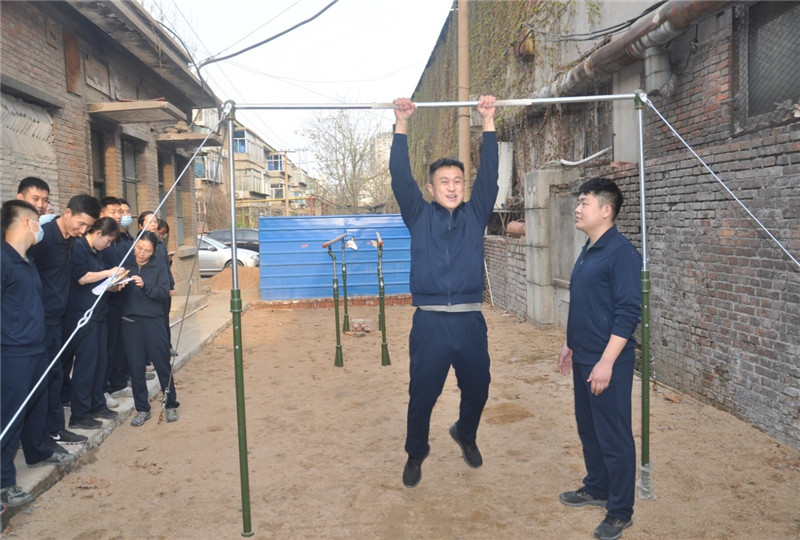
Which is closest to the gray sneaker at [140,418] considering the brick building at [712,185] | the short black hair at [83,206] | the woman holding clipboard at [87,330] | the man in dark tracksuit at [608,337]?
the woman holding clipboard at [87,330]

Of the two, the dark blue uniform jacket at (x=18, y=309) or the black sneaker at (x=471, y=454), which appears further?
the black sneaker at (x=471, y=454)

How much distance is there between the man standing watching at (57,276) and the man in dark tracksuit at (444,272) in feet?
7.85

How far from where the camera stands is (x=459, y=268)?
342 centimetres

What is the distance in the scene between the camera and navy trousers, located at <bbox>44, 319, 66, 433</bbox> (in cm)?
411

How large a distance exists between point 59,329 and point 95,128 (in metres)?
5.94

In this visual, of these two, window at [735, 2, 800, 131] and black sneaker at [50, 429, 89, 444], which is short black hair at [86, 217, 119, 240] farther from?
window at [735, 2, 800, 131]

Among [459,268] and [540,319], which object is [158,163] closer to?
[540,319]

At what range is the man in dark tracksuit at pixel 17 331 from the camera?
345 cm

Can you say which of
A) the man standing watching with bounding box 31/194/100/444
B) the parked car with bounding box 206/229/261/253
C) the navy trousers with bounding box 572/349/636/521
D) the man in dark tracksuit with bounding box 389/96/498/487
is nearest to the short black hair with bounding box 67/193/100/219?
the man standing watching with bounding box 31/194/100/444

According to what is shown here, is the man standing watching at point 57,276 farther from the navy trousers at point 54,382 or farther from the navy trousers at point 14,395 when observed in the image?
the navy trousers at point 14,395

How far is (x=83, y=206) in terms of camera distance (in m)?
4.26

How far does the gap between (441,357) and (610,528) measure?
4.04 feet

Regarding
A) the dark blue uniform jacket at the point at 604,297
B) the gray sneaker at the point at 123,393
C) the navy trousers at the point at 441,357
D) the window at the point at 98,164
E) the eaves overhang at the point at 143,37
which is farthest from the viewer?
the window at the point at 98,164

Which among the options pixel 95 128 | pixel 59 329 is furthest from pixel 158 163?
pixel 59 329
